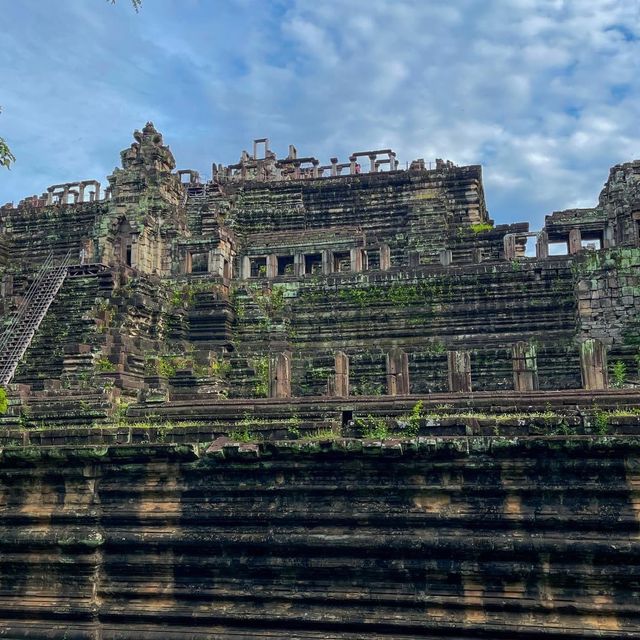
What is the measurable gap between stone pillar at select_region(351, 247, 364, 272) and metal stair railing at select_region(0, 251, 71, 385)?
10671 mm

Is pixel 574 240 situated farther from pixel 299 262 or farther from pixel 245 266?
pixel 245 266

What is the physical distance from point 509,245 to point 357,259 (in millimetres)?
5909

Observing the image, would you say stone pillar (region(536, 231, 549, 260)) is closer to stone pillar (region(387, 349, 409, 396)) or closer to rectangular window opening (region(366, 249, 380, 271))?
rectangular window opening (region(366, 249, 380, 271))

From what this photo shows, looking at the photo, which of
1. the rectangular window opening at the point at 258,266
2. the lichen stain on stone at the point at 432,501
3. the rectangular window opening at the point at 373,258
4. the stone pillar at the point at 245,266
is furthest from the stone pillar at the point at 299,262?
the lichen stain on stone at the point at 432,501

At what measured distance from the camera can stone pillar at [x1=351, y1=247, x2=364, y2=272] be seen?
2939cm

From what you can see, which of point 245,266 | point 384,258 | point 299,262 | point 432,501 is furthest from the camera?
point 245,266

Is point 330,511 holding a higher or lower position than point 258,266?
lower

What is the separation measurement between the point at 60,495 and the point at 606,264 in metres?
17.7

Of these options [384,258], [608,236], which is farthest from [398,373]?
[608,236]

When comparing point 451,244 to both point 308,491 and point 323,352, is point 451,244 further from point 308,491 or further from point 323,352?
point 308,491

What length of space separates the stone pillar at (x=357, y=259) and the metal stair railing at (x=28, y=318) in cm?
1067

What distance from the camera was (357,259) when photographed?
1163 inches

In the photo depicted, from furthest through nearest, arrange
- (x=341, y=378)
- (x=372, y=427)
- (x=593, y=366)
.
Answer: (x=341, y=378) < (x=593, y=366) < (x=372, y=427)

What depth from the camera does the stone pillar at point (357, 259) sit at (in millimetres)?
29391
